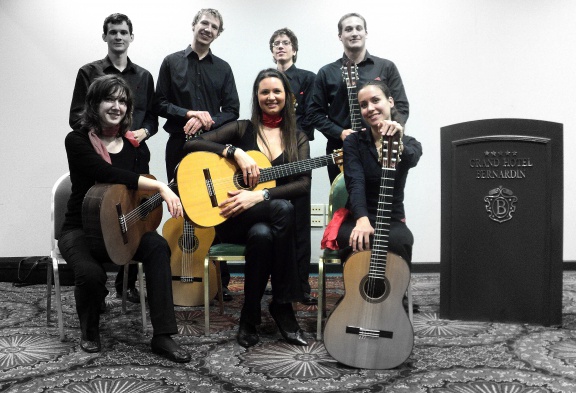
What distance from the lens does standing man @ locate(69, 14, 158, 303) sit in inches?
143

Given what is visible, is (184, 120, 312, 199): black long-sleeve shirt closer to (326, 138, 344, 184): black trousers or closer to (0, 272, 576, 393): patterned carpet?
(326, 138, 344, 184): black trousers

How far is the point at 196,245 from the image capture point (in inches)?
140

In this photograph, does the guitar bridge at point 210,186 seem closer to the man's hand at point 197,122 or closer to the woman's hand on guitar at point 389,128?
the man's hand at point 197,122

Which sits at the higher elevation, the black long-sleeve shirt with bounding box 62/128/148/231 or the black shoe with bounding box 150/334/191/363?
the black long-sleeve shirt with bounding box 62/128/148/231

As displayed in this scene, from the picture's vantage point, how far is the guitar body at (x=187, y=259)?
3545mm

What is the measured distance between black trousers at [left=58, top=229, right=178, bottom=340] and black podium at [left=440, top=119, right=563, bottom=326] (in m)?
1.43

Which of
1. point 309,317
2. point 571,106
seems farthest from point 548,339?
point 571,106

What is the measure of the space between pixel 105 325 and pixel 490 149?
2.19 m

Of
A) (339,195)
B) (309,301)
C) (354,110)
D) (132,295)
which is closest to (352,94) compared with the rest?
(354,110)

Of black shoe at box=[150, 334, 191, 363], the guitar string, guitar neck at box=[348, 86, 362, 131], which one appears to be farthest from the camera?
guitar neck at box=[348, 86, 362, 131]

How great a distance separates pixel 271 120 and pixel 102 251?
108 cm

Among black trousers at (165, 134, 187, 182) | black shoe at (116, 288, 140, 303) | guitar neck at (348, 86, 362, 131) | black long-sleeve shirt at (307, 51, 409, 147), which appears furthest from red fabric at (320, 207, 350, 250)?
black shoe at (116, 288, 140, 303)

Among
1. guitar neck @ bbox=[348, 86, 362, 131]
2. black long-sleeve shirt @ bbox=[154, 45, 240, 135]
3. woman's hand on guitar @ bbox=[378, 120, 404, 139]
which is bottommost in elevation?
woman's hand on guitar @ bbox=[378, 120, 404, 139]

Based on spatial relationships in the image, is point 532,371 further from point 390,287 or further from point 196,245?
point 196,245
